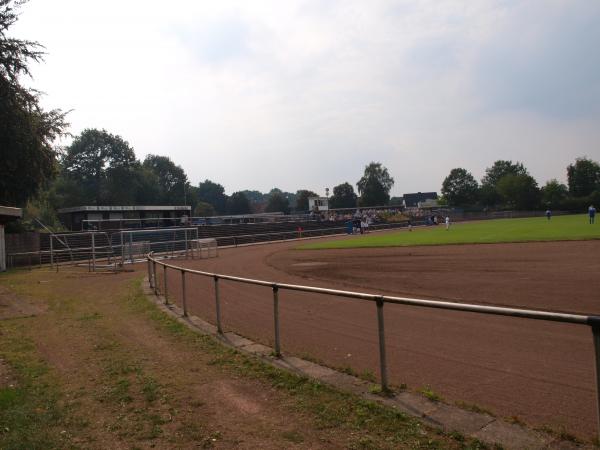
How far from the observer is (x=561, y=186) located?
389 feet

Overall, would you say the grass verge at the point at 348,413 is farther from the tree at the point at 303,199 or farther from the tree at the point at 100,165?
the tree at the point at 303,199

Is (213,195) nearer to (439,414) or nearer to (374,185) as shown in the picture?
(374,185)

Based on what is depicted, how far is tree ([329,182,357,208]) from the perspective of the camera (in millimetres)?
132750

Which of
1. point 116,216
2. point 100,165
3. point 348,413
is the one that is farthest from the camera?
point 100,165

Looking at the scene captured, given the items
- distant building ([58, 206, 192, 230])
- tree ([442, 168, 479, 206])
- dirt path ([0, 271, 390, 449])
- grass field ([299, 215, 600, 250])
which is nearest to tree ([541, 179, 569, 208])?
tree ([442, 168, 479, 206])

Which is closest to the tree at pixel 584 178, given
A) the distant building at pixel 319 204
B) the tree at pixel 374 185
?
the tree at pixel 374 185

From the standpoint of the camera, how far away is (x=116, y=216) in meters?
61.2

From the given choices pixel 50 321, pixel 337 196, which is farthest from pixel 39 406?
pixel 337 196

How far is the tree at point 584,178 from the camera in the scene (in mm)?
116250

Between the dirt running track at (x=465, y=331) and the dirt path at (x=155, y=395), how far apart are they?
60.1 inches

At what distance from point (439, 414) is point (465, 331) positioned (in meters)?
3.81

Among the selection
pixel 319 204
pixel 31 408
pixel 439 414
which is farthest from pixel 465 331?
pixel 319 204

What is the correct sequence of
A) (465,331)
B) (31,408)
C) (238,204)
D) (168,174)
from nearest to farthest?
(31,408)
(465,331)
(168,174)
(238,204)

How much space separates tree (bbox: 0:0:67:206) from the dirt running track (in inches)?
663
